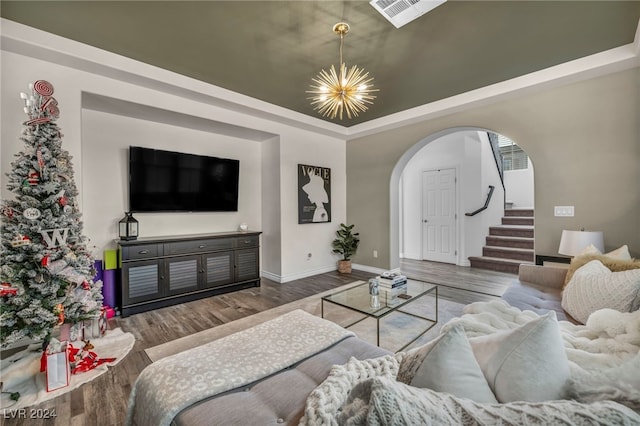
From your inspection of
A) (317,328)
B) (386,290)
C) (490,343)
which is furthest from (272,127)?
(490,343)

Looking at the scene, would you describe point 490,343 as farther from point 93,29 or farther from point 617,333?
point 93,29

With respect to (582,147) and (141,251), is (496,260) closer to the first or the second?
(582,147)

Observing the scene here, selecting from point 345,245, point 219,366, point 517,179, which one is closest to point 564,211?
point 345,245

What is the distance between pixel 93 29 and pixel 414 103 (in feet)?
12.6

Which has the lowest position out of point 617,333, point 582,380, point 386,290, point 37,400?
point 37,400

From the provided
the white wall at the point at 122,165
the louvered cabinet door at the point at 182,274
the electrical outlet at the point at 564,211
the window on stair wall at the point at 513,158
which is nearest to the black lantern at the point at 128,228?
the white wall at the point at 122,165

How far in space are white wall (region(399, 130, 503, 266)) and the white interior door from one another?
0.40 feet

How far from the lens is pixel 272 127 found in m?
4.30

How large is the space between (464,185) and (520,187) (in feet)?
9.12

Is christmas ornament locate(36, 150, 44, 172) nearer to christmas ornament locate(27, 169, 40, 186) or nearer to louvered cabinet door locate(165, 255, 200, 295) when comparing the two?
christmas ornament locate(27, 169, 40, 186)

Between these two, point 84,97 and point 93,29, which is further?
point 84,97

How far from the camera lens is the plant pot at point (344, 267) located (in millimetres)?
5086

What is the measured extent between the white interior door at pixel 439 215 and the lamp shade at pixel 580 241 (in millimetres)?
3072

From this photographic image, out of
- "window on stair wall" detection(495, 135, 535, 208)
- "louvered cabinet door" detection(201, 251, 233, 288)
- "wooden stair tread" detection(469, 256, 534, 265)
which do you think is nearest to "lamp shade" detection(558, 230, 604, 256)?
"wooden stair tread" detection(469, 256, 534, 265)
